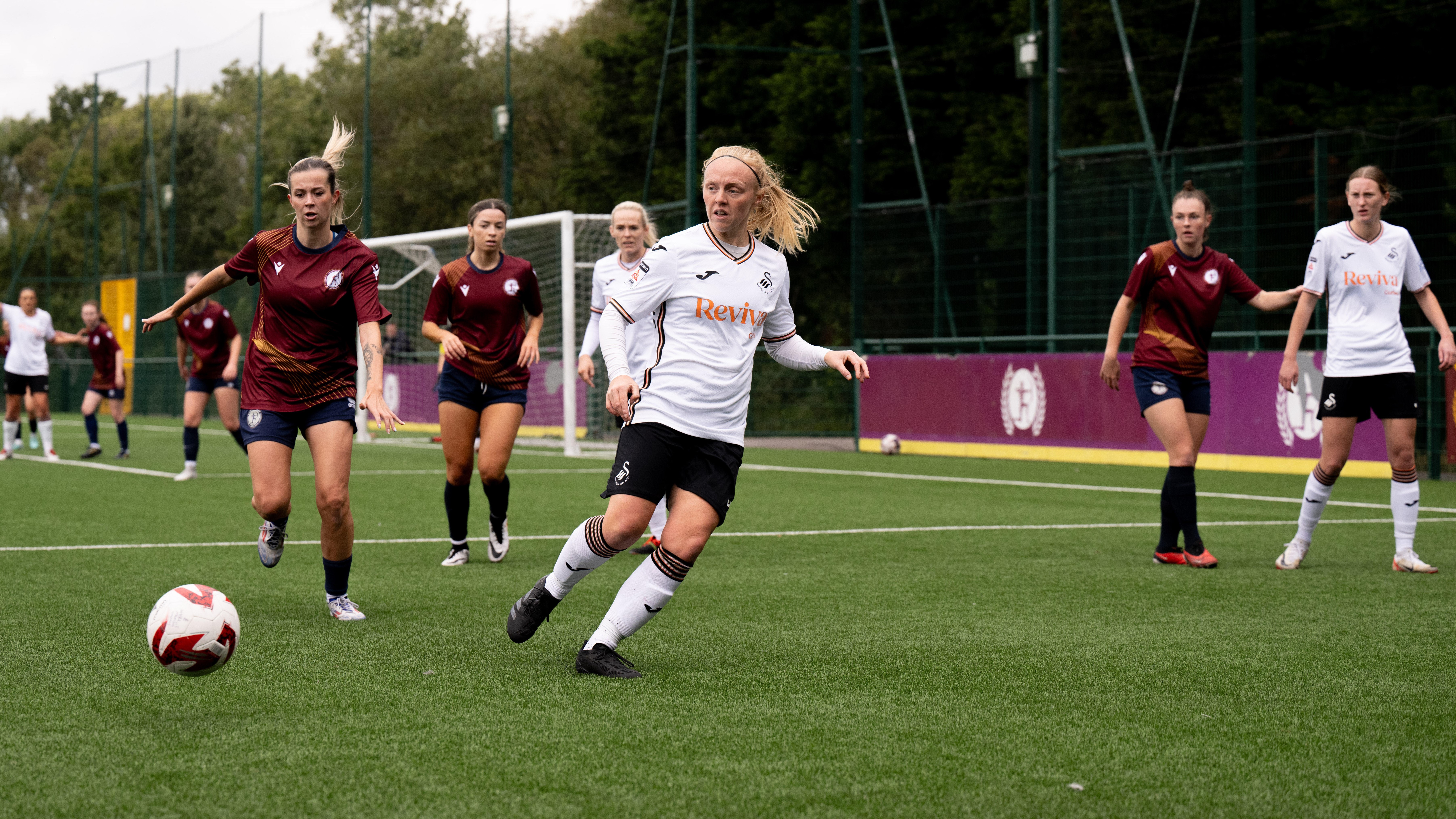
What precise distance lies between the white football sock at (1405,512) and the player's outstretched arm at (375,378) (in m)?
5.22

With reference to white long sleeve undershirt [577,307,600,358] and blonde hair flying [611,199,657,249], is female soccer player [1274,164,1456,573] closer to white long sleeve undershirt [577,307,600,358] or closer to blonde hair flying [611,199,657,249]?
blonde hair flying [611,199,657,249]

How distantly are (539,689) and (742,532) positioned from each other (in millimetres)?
5146

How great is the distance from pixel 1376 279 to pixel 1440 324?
1.57ft

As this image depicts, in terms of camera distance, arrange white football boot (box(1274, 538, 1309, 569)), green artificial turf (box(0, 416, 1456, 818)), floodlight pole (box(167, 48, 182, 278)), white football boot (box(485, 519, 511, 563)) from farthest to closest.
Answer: floodlight pole (box(167, 48, 182, 278))
white football boot (box(485, 519, 511, 563))
white football boot (box(1274, 538, 1309, 569))
green artificial turf (box(0, 416, 1456, 818))

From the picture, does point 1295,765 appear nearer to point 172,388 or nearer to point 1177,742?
point 1177,742

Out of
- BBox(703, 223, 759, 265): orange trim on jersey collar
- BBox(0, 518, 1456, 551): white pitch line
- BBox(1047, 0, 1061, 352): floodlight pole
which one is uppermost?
BBox(1047, 0, 1061, 352): floodlight pole

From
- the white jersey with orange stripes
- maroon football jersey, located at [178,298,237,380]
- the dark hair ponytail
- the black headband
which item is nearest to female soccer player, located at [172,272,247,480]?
maroon football jersey, located at [178,298,237,380]

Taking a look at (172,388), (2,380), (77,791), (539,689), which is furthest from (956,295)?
(2,380)

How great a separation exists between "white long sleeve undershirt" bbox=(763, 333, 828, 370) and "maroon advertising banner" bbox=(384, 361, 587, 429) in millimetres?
16251

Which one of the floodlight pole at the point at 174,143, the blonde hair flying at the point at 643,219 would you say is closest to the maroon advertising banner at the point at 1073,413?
the blonde hair flying at the point at 643,219

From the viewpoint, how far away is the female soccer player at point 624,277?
316 inches

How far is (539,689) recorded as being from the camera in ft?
15.8

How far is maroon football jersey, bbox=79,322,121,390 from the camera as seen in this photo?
1925cm

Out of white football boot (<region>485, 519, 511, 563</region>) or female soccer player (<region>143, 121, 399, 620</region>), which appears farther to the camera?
white football boot (<region>485, 519, 511, 563</region>)
